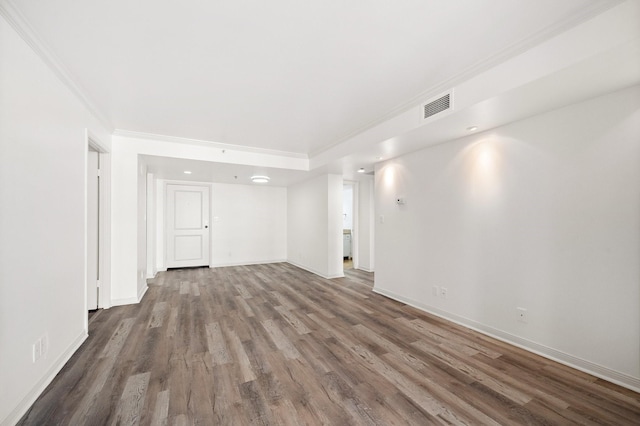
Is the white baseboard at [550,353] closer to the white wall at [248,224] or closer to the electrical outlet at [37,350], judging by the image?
the electrical outlet at [37,350]

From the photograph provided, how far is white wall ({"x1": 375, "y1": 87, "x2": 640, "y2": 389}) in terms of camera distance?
201 centimetres

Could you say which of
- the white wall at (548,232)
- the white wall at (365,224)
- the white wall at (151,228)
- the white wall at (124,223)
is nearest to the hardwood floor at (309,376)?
the white wall at (548,232)

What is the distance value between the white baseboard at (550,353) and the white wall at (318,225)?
244 cm

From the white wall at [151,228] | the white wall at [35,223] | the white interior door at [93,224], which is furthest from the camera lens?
the white wall at [151,228]

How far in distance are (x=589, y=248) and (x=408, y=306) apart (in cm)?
220

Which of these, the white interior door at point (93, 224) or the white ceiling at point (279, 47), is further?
the white interior door at point (93, 224)

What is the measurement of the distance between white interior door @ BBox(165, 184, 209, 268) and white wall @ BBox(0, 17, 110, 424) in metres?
4.12

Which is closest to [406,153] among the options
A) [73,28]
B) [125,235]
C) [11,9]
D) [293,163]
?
[293,163]

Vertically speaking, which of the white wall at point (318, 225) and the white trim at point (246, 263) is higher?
the white wall at point (318, 225)

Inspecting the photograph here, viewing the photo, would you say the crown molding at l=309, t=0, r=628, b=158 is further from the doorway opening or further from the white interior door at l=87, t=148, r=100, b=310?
the white interior door at l=87, t=148, r=100, b=310

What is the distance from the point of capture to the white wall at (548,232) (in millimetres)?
2008

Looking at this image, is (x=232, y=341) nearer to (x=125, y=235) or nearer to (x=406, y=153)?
(x=125, y=235)

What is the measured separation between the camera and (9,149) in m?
1.59

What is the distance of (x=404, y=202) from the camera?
4.00 m
